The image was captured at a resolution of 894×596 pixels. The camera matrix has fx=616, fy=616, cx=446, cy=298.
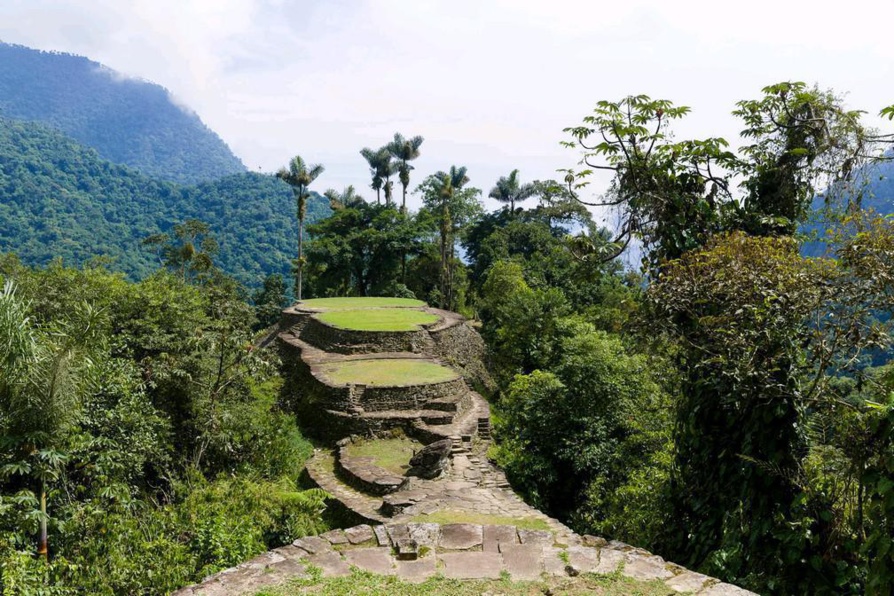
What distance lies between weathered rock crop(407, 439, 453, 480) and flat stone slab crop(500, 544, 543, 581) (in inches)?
254

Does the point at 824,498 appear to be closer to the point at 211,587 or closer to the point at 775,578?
the point at 775,578

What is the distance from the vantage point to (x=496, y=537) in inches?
209

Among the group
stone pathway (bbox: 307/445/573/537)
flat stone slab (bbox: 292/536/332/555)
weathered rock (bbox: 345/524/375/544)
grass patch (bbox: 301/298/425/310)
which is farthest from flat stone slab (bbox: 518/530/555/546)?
grass patch (bbox: 301/298/425/310)

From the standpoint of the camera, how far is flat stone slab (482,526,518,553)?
5.11 metres

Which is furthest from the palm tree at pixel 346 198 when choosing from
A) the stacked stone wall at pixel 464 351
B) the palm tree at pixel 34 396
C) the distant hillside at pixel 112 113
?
the distant hillside at pixel 112 113

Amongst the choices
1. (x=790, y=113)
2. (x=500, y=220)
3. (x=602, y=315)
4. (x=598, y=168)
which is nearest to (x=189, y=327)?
(x=598, y=168)

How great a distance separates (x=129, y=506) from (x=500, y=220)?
3397 cm

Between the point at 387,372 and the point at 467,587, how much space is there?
12.5 metres

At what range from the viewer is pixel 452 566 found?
4766mm

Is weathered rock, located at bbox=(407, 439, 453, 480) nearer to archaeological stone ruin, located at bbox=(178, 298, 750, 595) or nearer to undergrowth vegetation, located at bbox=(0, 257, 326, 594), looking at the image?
archaeological stone ruin, located at bbox=(178, 298, 750, 595)

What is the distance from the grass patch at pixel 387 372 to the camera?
15.9m

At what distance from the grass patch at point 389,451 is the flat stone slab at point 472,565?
7533 mm

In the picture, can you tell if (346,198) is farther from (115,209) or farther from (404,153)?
(115,209)

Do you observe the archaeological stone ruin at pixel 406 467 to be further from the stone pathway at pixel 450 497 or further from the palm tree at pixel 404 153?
the palm tree at pixel 404 153
